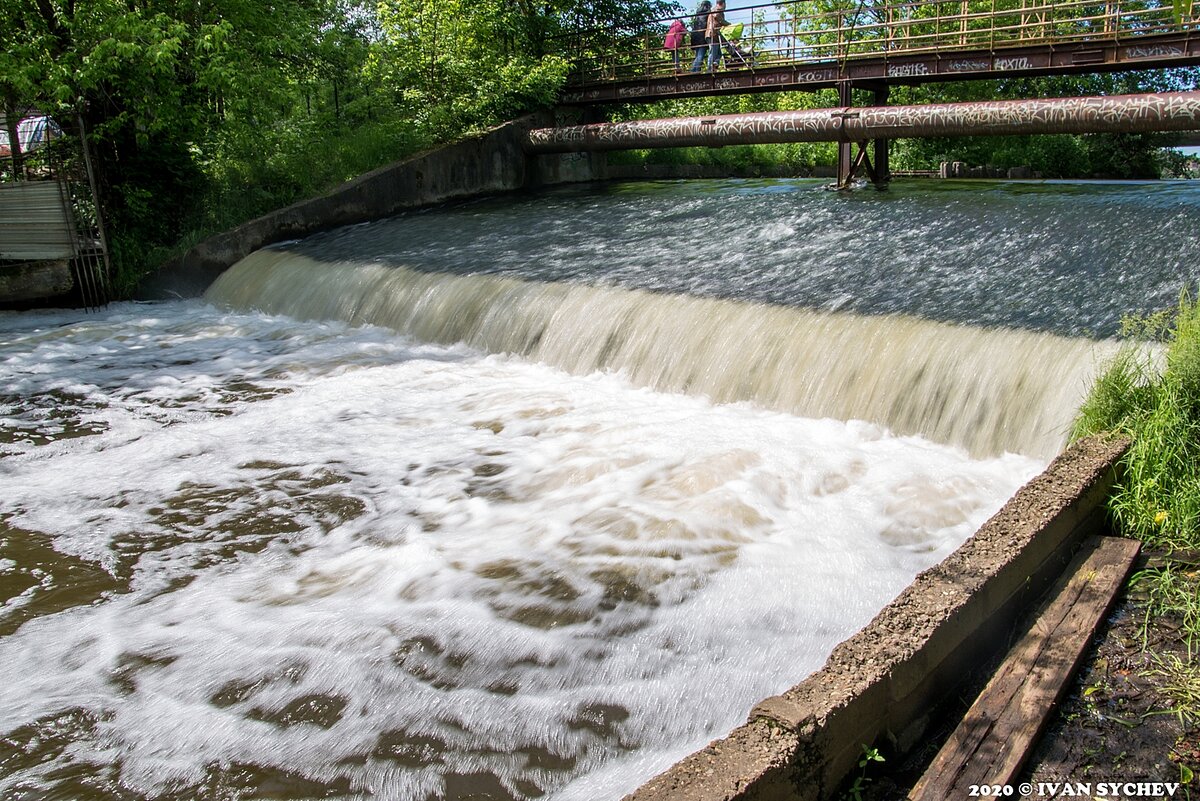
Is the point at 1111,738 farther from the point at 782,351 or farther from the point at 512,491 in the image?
the point at 782,351

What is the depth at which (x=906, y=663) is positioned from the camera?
11.6 ft

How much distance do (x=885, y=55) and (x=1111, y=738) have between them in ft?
60.2

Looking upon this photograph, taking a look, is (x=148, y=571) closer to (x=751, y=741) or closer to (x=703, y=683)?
(x=703, y=683)

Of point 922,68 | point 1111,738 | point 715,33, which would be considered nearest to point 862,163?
point 922,68

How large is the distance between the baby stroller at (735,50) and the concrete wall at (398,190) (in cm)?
423

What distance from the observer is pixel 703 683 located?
174 inches

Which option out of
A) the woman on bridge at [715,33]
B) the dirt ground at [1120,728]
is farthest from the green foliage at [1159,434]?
the woman on bridge at [715,33]

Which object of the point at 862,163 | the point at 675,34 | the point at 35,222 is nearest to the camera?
the point at 35,222

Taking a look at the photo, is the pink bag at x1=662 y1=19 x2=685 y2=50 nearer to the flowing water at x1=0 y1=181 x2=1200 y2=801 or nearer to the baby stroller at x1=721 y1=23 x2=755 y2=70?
the baby stroller at x1=721 y1=23 x2=755 y2=70

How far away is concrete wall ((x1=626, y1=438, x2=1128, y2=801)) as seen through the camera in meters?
2.97

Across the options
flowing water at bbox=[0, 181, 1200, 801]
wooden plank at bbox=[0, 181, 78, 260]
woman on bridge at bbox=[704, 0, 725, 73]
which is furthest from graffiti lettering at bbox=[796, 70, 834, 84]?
wooden plank at bbox=[0, 181, 78, 260]

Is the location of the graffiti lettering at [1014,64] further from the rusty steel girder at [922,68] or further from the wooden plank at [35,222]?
the wooden plank at [35,222]

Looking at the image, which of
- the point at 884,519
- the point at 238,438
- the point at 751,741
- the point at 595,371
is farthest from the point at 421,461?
the point at 751,741

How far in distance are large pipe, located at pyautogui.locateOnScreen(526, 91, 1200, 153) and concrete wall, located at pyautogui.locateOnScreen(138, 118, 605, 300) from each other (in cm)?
83
